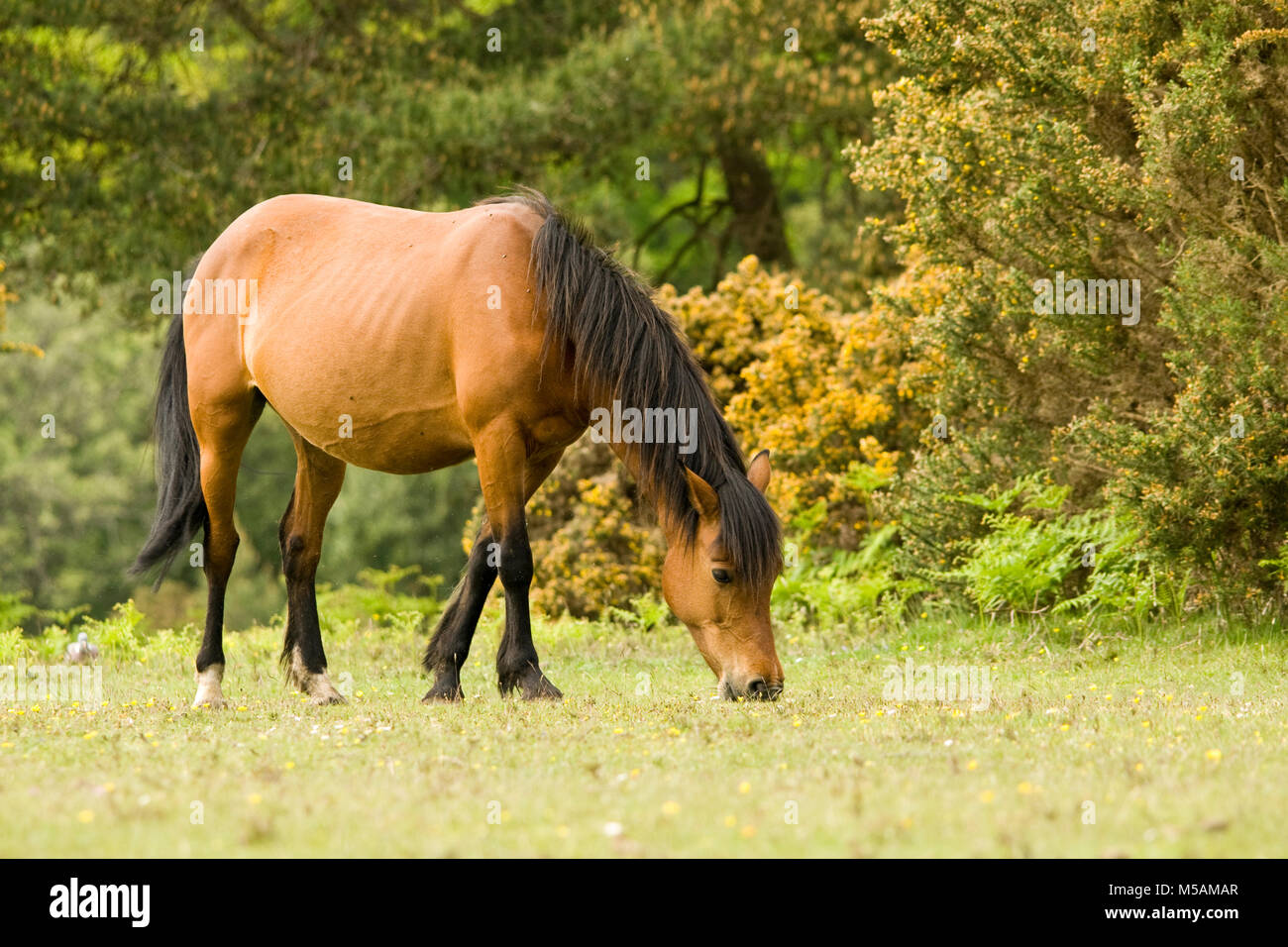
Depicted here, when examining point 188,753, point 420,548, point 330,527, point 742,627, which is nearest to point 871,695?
point 742,627

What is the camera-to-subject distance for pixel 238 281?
838 centimetres

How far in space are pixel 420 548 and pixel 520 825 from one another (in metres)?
23.6

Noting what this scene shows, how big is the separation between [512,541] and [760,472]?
1341mm

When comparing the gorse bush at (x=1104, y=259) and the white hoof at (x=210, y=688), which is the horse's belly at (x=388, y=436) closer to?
the white hoof at (x=210, y=688)

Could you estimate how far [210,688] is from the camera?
761 centimetres

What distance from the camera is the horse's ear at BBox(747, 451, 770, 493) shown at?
7.17 m

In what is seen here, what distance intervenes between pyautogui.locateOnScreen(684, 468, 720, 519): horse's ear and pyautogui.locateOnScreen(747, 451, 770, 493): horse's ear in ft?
1.45

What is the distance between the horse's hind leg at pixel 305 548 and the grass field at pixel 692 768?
0.82 ft

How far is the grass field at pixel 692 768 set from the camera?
12.4 feet

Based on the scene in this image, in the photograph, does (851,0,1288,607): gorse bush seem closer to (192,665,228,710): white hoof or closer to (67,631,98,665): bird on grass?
(192,665,228,710): white hoof

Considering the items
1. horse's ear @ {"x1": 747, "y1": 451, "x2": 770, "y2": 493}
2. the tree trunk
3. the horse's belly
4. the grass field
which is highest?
the tree trunk

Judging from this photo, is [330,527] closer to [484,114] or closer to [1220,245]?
[484,114]

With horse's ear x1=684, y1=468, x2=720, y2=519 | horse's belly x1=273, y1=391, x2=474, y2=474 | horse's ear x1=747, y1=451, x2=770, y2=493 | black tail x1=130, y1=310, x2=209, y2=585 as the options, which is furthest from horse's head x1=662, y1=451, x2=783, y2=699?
black tail x1=130, y1=310, x2=209, y2=585
